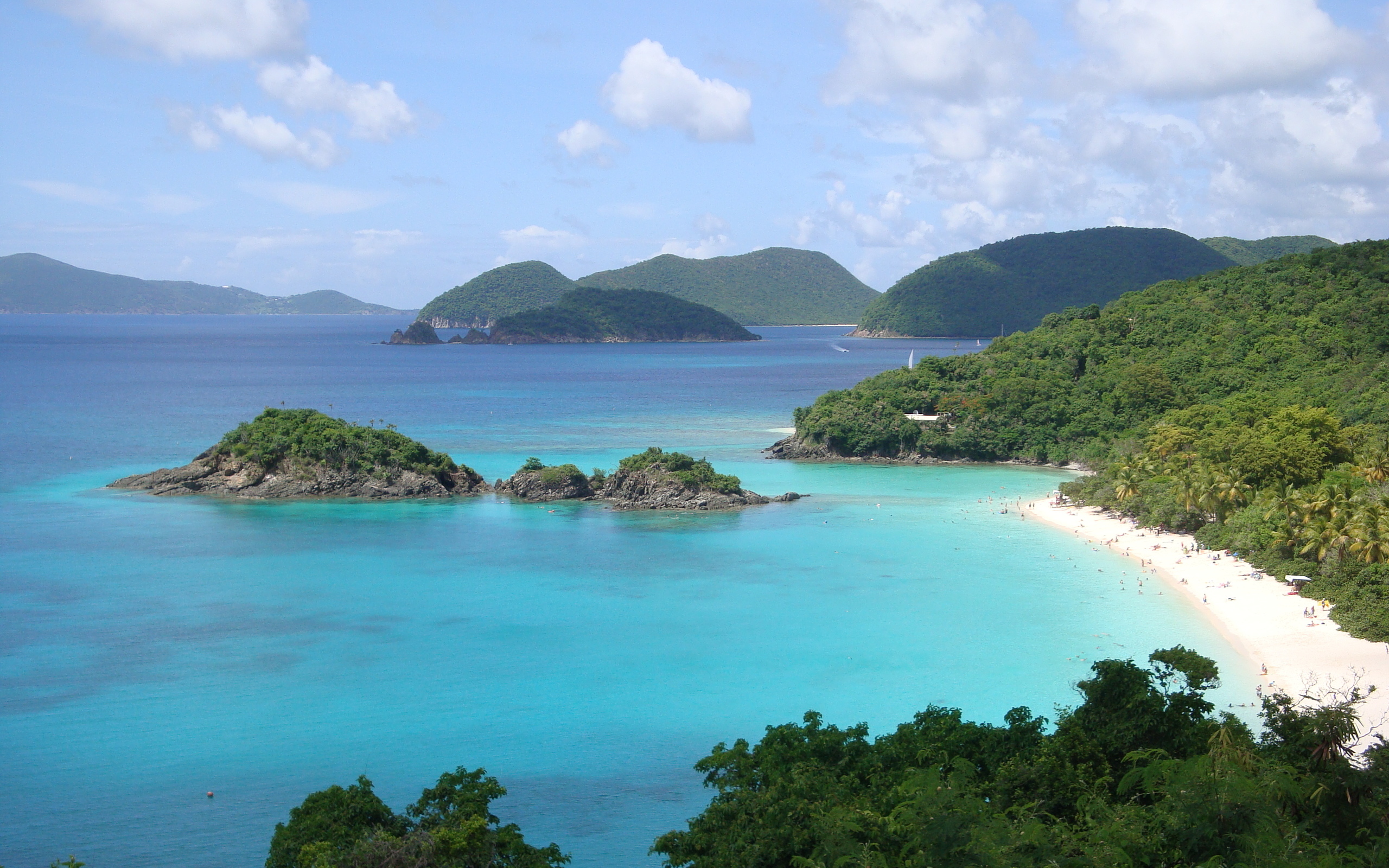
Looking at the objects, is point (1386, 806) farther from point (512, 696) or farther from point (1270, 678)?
point (512, 696)

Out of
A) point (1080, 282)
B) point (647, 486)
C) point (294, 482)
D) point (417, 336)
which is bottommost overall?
point (294, 482)

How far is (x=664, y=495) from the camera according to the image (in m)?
46.0

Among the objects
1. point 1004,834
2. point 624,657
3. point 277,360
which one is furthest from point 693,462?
point 277,360

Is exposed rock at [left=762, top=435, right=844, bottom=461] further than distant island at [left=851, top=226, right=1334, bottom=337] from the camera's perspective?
No

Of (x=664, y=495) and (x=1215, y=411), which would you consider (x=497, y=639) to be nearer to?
(x=664, y=495)

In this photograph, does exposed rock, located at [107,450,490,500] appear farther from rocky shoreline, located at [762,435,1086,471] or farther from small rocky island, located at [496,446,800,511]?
rocky shoreline, located at [762,435,1086,471]

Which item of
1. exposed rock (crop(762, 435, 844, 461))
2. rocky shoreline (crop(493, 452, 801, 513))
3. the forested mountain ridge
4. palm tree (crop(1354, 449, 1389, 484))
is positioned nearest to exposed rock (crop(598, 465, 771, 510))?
rocky shoreline (crop(493, 452, 801, 513))

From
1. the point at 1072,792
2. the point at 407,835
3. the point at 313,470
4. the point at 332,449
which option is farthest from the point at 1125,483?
the point at 407,835

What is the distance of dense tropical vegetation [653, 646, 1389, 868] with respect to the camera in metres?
11.6

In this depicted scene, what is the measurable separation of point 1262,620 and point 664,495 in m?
24.7

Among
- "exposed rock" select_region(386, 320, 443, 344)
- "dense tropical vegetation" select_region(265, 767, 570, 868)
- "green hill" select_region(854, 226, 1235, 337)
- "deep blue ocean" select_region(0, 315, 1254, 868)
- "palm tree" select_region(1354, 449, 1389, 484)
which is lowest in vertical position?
"deep blue ocean" select_region(0, 315, 1254, 868)

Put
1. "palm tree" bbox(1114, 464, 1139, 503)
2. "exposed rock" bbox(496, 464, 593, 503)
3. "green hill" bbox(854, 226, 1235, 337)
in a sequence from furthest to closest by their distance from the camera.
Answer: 1. "green hill" bbox(854, 226, 1235, 337)
2. "exposed rock" bbox(496, 464, 593, 503)
3. "palm tree" bbox(1114, 464, 1139, 503)

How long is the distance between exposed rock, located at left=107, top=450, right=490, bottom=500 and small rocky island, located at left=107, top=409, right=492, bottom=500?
3cm

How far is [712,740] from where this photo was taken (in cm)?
2166
